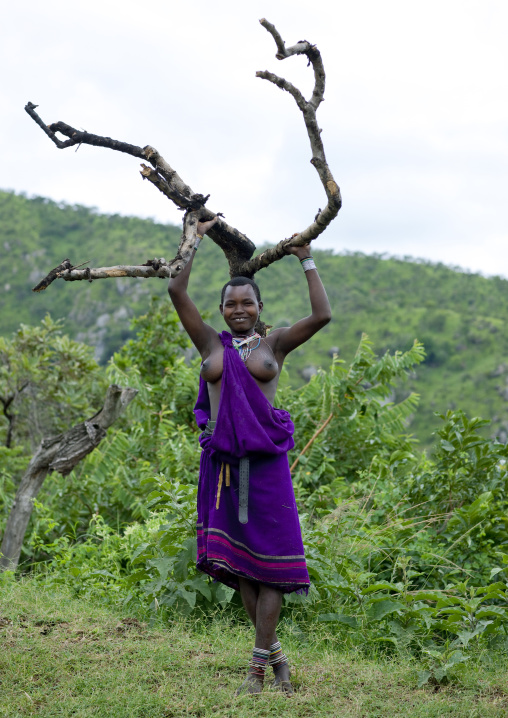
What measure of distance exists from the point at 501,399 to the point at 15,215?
34.7m

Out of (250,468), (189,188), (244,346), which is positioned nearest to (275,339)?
(244,346)

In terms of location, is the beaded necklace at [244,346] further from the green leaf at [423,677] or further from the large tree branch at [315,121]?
the green leaf at [423,677]

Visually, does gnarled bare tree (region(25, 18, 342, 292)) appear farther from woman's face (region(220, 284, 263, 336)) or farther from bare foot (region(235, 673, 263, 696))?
bare foot (region(235, 673, 263, 696))

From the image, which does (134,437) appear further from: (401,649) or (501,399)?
(501,399)

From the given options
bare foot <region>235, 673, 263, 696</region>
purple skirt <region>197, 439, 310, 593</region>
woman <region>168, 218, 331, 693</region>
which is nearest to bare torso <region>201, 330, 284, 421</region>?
woman <region>168, 218, 331, 693</region>

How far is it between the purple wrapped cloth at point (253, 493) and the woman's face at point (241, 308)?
0.12 m

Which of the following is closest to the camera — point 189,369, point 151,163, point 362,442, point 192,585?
point 151,163

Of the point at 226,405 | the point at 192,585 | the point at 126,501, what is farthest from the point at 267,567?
the point at 126,501

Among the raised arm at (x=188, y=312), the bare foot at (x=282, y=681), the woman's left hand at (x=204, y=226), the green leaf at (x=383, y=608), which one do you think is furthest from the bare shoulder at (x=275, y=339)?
the green leaf at (x=383, y=608)

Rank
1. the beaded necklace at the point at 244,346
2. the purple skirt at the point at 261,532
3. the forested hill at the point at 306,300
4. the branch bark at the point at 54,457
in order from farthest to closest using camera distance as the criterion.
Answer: the forested hill at the point at 306,300, the branch bark at the point at 54,457, the beaded necklace at the point at 244,346, the purple skirt at the point at 261,532

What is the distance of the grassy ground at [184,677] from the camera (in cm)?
330

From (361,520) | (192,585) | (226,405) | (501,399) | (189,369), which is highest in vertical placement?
(501,399)

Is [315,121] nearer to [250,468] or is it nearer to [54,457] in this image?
[250,468]

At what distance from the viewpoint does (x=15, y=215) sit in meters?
54.2
